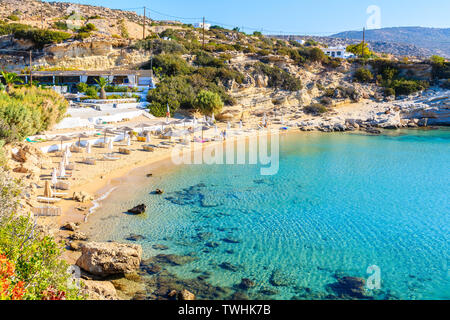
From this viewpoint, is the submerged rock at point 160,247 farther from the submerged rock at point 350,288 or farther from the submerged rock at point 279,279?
the submerged rock at point 350,288

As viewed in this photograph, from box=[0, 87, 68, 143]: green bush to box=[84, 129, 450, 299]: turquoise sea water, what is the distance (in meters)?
6.55

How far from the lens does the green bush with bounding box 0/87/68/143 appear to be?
731 inches

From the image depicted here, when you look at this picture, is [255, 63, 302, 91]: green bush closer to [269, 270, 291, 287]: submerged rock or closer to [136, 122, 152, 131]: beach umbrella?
[136, 122, 152, 131]: beach umbrella

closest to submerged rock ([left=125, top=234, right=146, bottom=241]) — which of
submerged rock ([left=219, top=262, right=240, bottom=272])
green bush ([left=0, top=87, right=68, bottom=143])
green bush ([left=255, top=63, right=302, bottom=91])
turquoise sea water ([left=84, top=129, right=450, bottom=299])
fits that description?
turquoise sea water ([left=84, top=129, right=450, bottom=299])

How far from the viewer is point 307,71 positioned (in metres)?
58.5

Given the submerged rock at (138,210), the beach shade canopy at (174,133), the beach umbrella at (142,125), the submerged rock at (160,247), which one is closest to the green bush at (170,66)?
the beach shade canopy at (174,133)

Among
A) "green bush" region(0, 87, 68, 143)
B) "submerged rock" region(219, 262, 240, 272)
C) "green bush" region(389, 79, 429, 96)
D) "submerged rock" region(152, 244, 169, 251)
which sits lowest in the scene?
"submerged rock" region(219, 262, 240, 272)

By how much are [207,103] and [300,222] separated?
25.3m

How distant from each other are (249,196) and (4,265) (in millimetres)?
13776

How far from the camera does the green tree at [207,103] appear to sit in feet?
127

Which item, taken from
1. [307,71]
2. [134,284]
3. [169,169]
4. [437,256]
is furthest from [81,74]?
[437,256]

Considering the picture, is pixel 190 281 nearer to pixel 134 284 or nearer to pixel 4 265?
pixel 134 284

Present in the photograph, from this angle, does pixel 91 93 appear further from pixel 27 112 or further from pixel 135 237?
pixel 135 237
